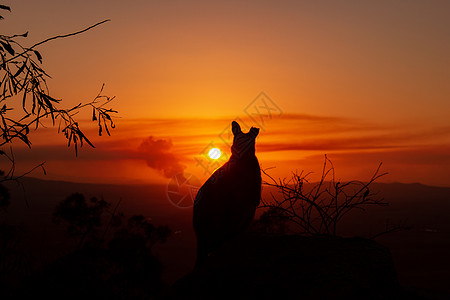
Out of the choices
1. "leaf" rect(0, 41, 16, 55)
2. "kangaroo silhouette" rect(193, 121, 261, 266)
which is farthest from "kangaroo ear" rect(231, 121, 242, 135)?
"leaf" rect(0, 41, 16, 55)

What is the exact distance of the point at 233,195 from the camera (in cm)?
695

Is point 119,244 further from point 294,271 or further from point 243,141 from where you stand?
point 294,271

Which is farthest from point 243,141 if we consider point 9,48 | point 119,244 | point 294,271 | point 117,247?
point 119,244

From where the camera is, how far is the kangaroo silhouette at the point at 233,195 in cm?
693

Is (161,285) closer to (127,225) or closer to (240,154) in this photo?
(127,225)

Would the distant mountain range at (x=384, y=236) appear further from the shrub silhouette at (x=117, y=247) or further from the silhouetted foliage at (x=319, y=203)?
the silhouetted foliage at (x=319, y=203)

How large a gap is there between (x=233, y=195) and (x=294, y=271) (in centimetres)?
184

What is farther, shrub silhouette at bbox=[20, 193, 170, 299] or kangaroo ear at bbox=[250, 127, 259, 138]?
shrub silhouette at bbox=[20, 193, 170, 299]

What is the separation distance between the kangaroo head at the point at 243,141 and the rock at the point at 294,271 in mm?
1251

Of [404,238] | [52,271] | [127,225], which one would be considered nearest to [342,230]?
[404,238]

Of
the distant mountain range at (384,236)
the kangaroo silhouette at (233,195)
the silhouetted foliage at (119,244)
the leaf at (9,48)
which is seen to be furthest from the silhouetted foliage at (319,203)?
the distant mountain range at (384,236)

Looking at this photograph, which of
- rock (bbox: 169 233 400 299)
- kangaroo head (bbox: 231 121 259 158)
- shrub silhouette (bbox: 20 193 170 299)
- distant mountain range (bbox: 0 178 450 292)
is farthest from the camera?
distant mountain range (bbox: 0 178 450 292)

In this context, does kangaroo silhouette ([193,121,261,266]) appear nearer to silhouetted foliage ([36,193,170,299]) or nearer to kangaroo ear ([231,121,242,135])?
kangaroo ear ([231,121,242,135])

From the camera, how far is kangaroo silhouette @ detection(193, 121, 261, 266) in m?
6.93
